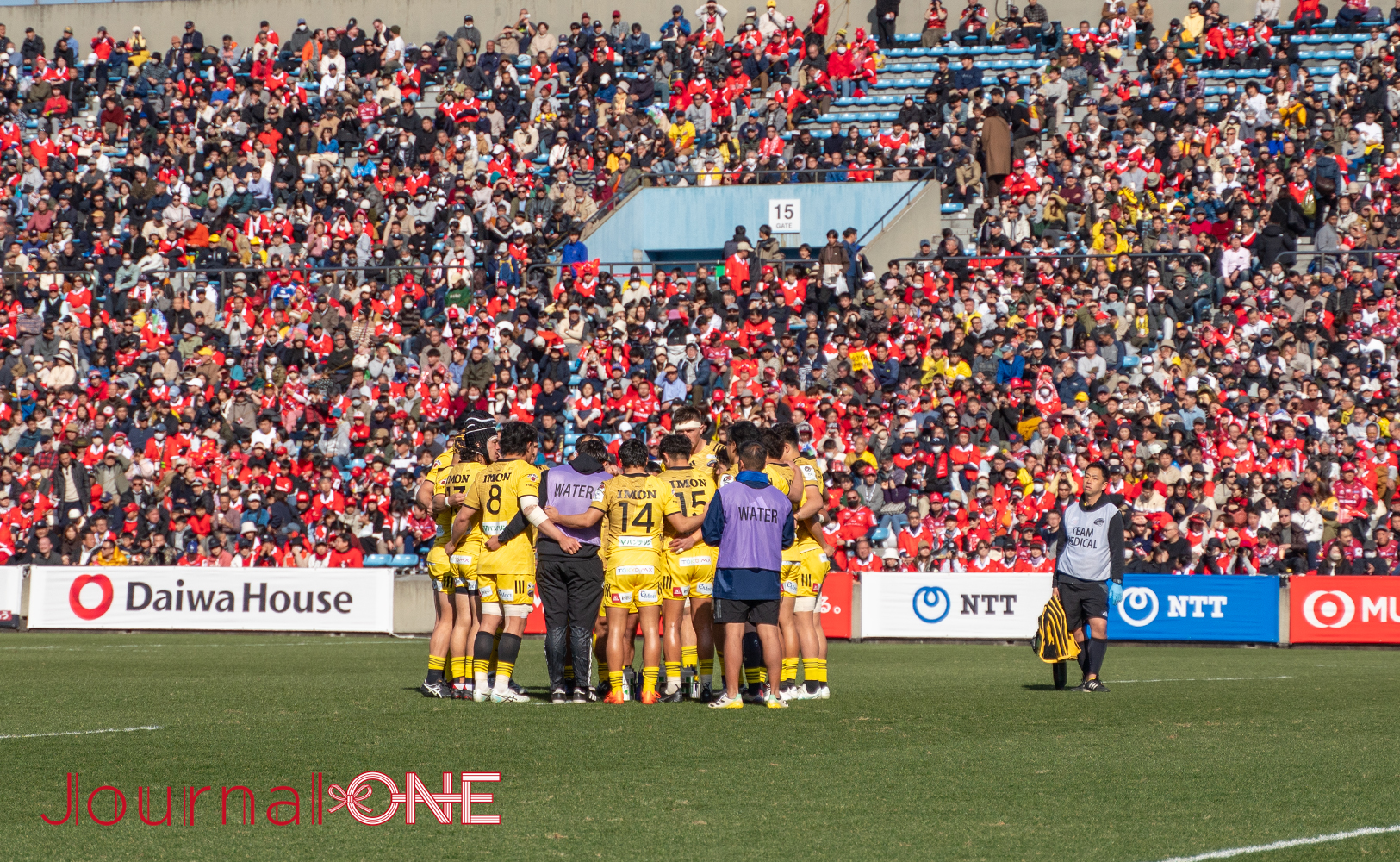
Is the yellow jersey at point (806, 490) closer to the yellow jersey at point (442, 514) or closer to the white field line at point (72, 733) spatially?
A: the yellow jersey at point (442, 514)

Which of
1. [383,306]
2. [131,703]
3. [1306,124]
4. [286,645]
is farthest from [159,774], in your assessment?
[1306,124]

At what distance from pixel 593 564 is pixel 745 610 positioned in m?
1.23

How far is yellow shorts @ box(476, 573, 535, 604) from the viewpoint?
12.1m

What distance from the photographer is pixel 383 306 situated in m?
29.4

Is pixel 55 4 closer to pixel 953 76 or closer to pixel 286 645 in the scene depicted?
pixel 953 76

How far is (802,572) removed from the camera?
12.8 m

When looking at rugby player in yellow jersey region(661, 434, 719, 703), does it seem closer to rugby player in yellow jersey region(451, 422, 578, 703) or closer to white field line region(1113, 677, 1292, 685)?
rugby player in yellow jersey region(451, 422, 578, 703)

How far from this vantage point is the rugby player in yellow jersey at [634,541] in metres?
11.9

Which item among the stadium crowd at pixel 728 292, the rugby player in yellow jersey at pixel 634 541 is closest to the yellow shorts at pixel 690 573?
the rugby player in yellow jersey at pixel 634 541

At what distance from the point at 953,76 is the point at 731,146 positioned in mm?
4321

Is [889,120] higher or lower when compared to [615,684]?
higher

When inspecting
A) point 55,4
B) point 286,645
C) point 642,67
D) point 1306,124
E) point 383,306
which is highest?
point 55,4

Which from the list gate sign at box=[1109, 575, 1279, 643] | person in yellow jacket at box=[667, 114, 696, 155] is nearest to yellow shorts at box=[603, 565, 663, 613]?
gate sign at box=[1109, 575, 1279, 643]

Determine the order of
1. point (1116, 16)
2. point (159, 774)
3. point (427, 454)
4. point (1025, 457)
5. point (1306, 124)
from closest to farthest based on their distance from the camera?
point (159, 774), point (1025, 457), point (427, 454), point (1306, 124), point (1116, 16)
